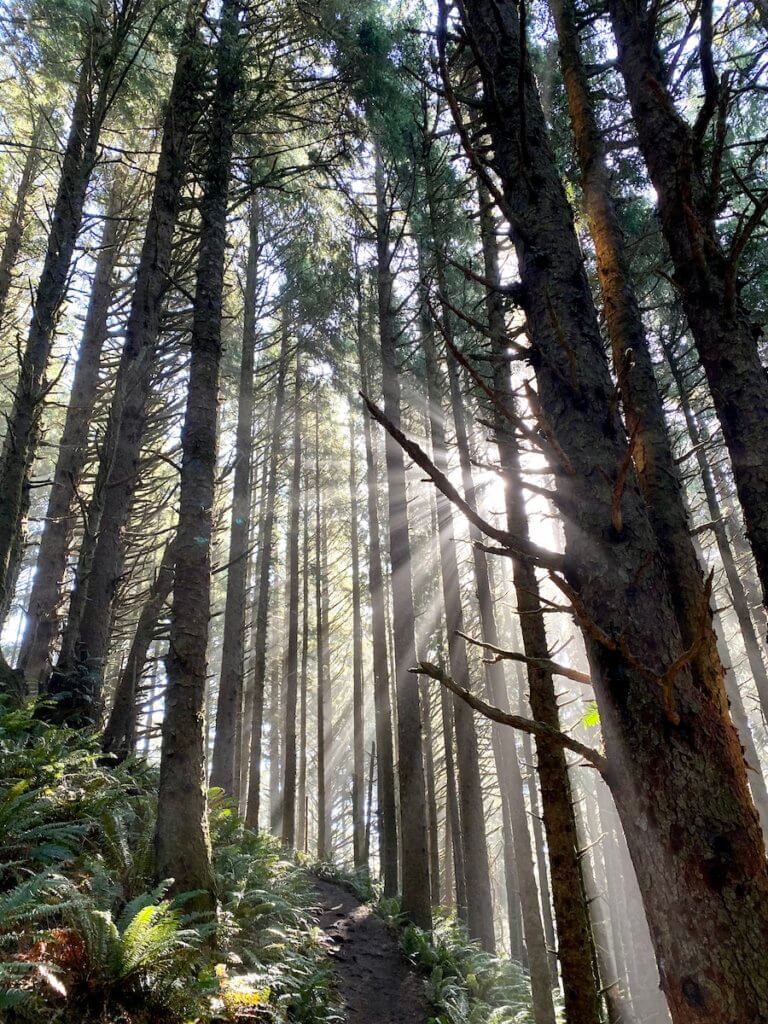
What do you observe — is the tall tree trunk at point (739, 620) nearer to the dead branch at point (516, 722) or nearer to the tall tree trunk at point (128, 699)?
the tall tree trunk at point (128, 699)

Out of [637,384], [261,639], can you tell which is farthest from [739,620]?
[637,384]

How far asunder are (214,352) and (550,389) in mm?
5014

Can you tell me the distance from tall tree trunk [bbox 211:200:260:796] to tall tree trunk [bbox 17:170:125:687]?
114 inches

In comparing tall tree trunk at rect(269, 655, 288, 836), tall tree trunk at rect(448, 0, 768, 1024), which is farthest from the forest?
tall tree trunk at rect(269, 655, 288, 836)

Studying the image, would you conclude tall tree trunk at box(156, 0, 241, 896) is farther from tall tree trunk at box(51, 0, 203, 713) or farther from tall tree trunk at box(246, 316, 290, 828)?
tall tree trunk at box(246, 316, 290, 828)

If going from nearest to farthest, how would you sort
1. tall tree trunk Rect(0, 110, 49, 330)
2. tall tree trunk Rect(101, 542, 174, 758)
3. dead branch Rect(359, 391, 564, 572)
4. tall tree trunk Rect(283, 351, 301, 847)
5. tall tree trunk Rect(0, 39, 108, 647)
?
dead branch Rect(359, 391, 564, 572), tall tree trunk Rect(0, 39, 108, 647), tall tree trunk Rect(101, 542, 174, 758), tall tree trunk Rect(0, 110, 49, 330), tall tree trunk Rect(283, 351, 301, 847)

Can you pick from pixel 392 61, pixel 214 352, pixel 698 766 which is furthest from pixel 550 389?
pixel 392 61

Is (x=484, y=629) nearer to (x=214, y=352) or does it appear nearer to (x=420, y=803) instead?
(x=420, y=803)

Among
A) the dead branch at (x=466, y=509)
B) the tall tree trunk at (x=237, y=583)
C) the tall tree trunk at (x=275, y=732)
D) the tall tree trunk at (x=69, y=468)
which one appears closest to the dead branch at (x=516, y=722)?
the dead branch at (x=466, y=509)

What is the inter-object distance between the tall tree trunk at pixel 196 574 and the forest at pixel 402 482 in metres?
0.03

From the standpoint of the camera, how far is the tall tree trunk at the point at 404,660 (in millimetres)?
9055

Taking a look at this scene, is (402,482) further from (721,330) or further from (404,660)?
(721,330)

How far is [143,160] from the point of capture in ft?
43.9

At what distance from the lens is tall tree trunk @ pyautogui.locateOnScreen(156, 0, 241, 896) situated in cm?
445
